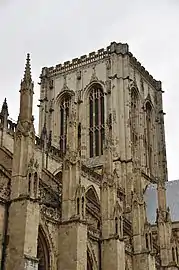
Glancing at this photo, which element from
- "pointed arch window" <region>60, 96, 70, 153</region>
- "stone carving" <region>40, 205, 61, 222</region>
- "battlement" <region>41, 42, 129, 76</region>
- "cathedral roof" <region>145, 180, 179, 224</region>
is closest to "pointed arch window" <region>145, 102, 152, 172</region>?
"cathedral roof" <region>145, 180, 179, 224</region>

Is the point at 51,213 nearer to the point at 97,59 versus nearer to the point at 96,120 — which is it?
the point at 96,120

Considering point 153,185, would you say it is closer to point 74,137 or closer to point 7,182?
point 74,137

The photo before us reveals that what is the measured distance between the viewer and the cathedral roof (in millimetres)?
46031

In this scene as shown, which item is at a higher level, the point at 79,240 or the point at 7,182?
the point at 7,182

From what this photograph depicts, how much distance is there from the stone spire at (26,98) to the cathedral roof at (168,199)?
23.9 metres

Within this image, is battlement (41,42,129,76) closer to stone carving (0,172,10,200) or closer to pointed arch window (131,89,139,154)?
pointed arch window (131,89,139,154)

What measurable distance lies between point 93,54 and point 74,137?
89.4 feet

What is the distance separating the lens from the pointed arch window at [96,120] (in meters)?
49.2

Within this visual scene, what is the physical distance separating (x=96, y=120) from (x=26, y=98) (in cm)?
2626

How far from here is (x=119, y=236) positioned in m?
28.8

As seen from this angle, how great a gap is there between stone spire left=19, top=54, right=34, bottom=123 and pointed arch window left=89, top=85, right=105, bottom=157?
23887 mm

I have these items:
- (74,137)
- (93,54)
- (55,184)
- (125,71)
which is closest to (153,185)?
(125,71)

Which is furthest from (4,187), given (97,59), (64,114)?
(97,59)

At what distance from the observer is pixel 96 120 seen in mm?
50688
